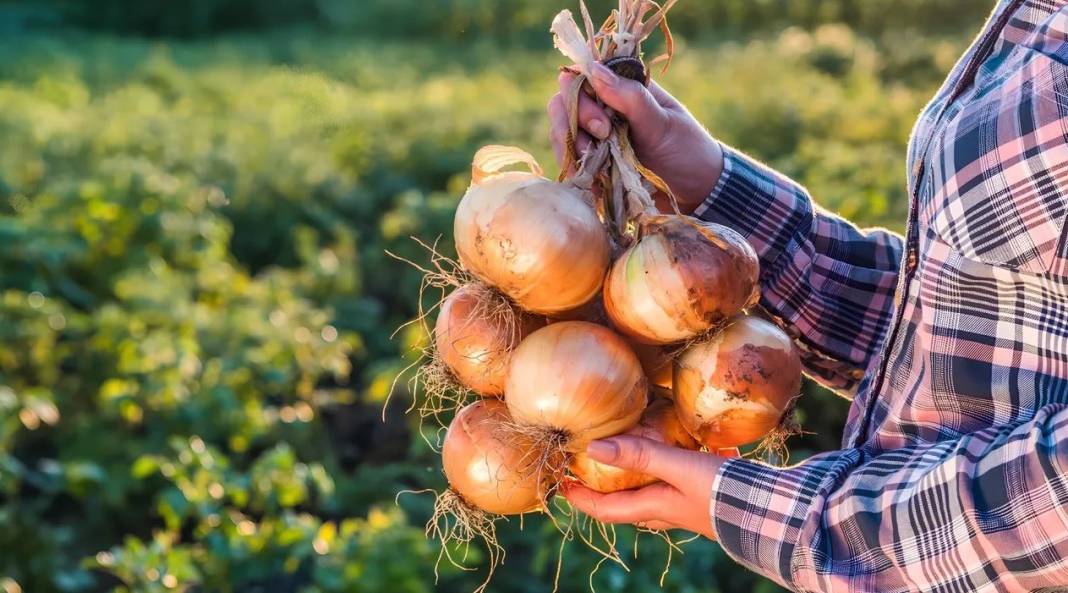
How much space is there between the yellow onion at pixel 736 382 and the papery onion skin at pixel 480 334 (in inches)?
8.1

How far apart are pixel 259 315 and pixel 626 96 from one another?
2578 millimetres

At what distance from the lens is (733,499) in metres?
1.25

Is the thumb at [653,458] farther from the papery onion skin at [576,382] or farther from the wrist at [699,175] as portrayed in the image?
the wrist at [699,175]

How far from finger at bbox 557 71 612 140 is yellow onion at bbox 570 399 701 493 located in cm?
35

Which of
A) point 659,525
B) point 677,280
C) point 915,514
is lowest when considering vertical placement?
point 659,525

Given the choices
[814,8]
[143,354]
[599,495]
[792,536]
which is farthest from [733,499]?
[814,8]

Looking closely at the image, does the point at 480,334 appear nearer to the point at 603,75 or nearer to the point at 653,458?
the point at 653,458

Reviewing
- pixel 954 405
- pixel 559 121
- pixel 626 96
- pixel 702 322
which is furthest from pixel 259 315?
pixel 954 405

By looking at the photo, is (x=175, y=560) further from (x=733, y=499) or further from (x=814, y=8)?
(x=814, y=8)

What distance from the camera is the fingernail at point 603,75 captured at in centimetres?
137

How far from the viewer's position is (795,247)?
158 cm

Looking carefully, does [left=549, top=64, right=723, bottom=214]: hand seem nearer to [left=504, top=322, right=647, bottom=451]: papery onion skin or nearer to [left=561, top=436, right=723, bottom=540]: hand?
[left=504, top=322, right=647, bottom=451]: papery onion skin

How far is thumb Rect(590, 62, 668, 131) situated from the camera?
137 cm

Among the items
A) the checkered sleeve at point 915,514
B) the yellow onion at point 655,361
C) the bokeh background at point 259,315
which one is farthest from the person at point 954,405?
the bokeh background at point 259,315
